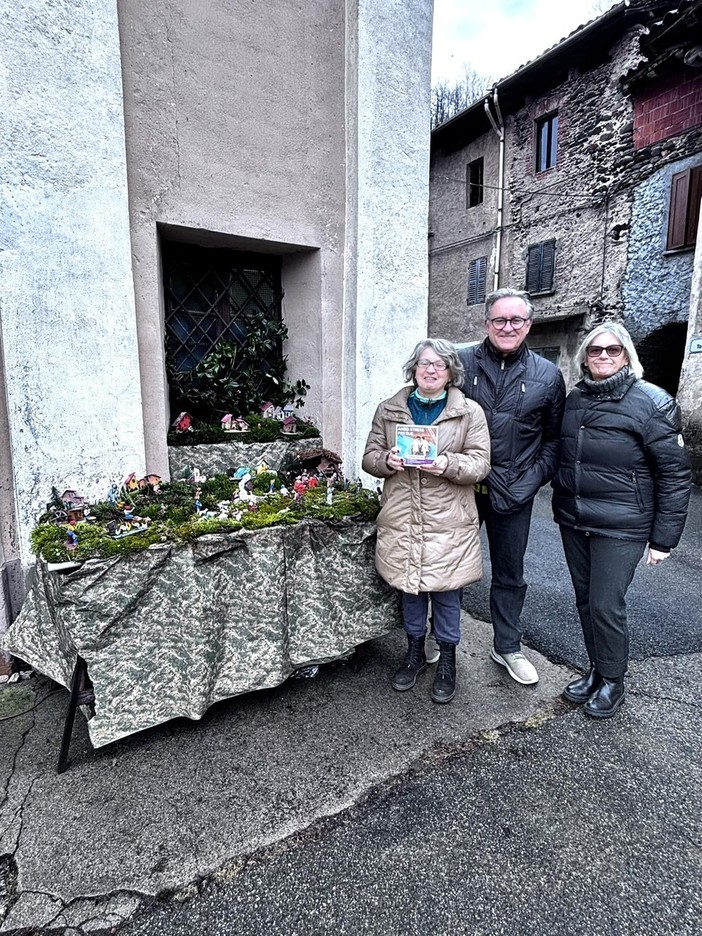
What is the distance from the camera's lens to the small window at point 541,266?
13.8 metres

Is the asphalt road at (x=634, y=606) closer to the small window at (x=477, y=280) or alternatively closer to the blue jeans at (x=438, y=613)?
the blue jeans at (x=438, y=613)

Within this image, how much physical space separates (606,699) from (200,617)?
2141mm

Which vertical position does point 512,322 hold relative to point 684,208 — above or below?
below

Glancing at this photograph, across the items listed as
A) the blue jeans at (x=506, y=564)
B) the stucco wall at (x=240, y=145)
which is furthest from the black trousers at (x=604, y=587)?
the stucco wall at (x=240, y=145)

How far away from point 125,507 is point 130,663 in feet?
2.67

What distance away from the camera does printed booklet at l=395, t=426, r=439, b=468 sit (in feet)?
8.41

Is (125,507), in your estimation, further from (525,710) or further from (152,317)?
(525,710)

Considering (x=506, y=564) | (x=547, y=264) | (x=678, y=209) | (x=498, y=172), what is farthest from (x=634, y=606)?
(x=498, y=172)

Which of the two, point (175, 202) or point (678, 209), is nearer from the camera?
point (175, 202)

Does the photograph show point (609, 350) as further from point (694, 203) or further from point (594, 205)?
point (594, 205)

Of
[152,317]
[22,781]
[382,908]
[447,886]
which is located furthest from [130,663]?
[152,317]

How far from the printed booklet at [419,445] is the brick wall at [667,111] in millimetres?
11696

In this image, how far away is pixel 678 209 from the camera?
34.0 feet

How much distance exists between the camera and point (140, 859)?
1977 mm
